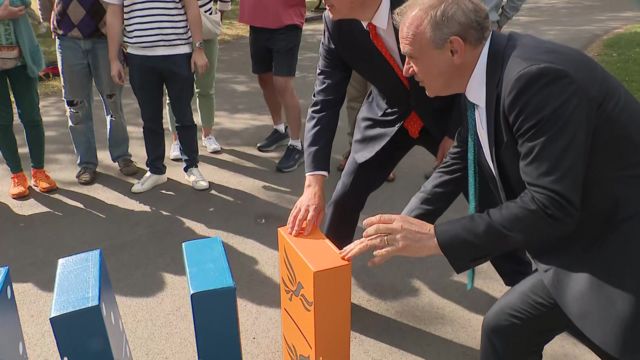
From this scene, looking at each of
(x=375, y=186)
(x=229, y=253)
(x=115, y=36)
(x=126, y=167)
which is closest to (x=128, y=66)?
(x=115, y=36)

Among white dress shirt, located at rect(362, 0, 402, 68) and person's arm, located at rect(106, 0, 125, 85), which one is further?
person's arm, located at rect(106, 0, 125, 85)

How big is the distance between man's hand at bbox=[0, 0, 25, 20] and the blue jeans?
1.07 feet

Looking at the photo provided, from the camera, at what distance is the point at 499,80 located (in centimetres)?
159

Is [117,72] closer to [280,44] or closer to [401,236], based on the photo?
[280,44]

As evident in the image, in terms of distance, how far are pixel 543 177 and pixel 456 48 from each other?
0.41 metres

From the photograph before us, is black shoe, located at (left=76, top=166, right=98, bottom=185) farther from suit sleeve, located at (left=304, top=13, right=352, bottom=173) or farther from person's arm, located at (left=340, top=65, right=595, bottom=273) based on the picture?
person's arm, located at (left=340, top=65, right=595, bottom=273)

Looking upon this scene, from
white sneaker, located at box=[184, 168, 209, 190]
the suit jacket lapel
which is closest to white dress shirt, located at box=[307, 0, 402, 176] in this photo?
the suit jacket lapel

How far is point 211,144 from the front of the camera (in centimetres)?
504

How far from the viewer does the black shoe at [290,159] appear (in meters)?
4.65

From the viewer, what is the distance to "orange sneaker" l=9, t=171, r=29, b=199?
13.8 ft

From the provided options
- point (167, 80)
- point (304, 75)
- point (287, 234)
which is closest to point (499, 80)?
point (287, 234)

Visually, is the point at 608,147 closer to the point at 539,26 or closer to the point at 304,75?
the point at 304,75

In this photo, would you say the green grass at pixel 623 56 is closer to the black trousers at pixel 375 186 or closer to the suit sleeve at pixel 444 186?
the black trousers at pixel 375 186

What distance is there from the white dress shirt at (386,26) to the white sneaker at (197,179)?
2.23 meters
